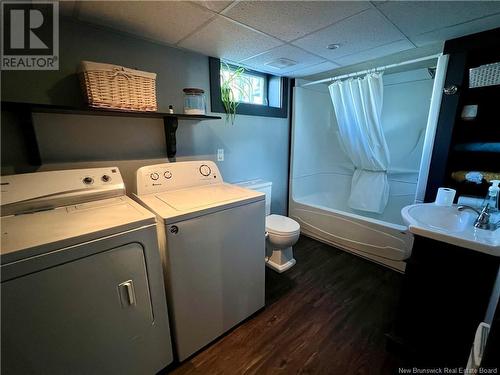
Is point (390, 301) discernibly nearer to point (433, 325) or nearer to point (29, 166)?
point (433, 325)

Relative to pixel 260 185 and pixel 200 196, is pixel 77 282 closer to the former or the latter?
pixel 200 196

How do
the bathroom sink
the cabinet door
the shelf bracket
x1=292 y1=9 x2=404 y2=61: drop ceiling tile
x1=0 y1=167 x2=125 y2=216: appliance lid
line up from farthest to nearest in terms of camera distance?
1. the shelf bracket
2. x1=292 y1=9 x2=404 y2=61: drop ceiling tile
3. x1=0 y1=167 x2=125 y2=216: appliance lid
4. the bathroom sink
5. the cabinet door

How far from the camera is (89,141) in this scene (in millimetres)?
1414

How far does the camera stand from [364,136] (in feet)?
7.88

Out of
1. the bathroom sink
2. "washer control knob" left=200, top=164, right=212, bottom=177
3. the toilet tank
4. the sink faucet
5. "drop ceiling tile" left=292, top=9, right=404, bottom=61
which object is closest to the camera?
the bathroom sink

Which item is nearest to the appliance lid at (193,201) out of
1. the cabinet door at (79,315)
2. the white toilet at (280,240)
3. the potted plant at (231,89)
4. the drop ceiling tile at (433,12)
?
the cabinet door at (79,315)

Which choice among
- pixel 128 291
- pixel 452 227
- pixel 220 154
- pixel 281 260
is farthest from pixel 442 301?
pixel 220 154

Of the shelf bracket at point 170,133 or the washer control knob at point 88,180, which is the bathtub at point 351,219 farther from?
the washer control knob at point 88,180

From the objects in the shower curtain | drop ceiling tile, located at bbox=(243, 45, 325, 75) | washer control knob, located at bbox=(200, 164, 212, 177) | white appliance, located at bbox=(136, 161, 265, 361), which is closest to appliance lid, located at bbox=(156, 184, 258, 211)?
white appliance, located at bbox=(136, 161, 265, 361)

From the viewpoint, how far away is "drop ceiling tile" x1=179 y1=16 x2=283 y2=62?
1.35 m

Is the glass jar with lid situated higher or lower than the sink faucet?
higher

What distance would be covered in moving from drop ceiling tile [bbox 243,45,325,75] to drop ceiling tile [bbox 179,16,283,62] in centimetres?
9

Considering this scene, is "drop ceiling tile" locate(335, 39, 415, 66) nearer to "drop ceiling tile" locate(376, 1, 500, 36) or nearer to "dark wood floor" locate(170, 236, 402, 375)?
"drop ceiling tile" locate(376, 1, 500, 36)

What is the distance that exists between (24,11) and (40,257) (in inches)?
50.0
